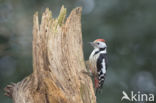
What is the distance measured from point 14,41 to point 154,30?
112 inches

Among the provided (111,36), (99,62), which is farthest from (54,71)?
(111,36)

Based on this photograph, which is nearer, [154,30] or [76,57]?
[76,57]

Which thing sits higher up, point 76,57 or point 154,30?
point 154,30

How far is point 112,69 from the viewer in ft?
28.8

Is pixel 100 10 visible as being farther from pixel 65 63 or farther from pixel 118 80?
pixel 65 63

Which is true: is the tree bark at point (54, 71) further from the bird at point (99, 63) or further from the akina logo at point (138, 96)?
the akina logo at point (138, 96)

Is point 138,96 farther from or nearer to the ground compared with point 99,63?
nearer to the ground

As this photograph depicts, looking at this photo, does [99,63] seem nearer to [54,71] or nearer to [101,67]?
[101,67]

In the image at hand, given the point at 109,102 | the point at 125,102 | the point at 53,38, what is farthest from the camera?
the point at 125,102

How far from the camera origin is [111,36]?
339 inches

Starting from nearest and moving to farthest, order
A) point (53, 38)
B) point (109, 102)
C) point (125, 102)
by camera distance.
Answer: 1. point (53, 38)
2. point (109, 102)
3. point (125, 102)

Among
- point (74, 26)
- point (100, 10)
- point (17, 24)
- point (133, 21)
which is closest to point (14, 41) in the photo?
point (17, 24)

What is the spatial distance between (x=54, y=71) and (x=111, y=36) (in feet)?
13.0

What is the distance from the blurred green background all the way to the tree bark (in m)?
3.50
